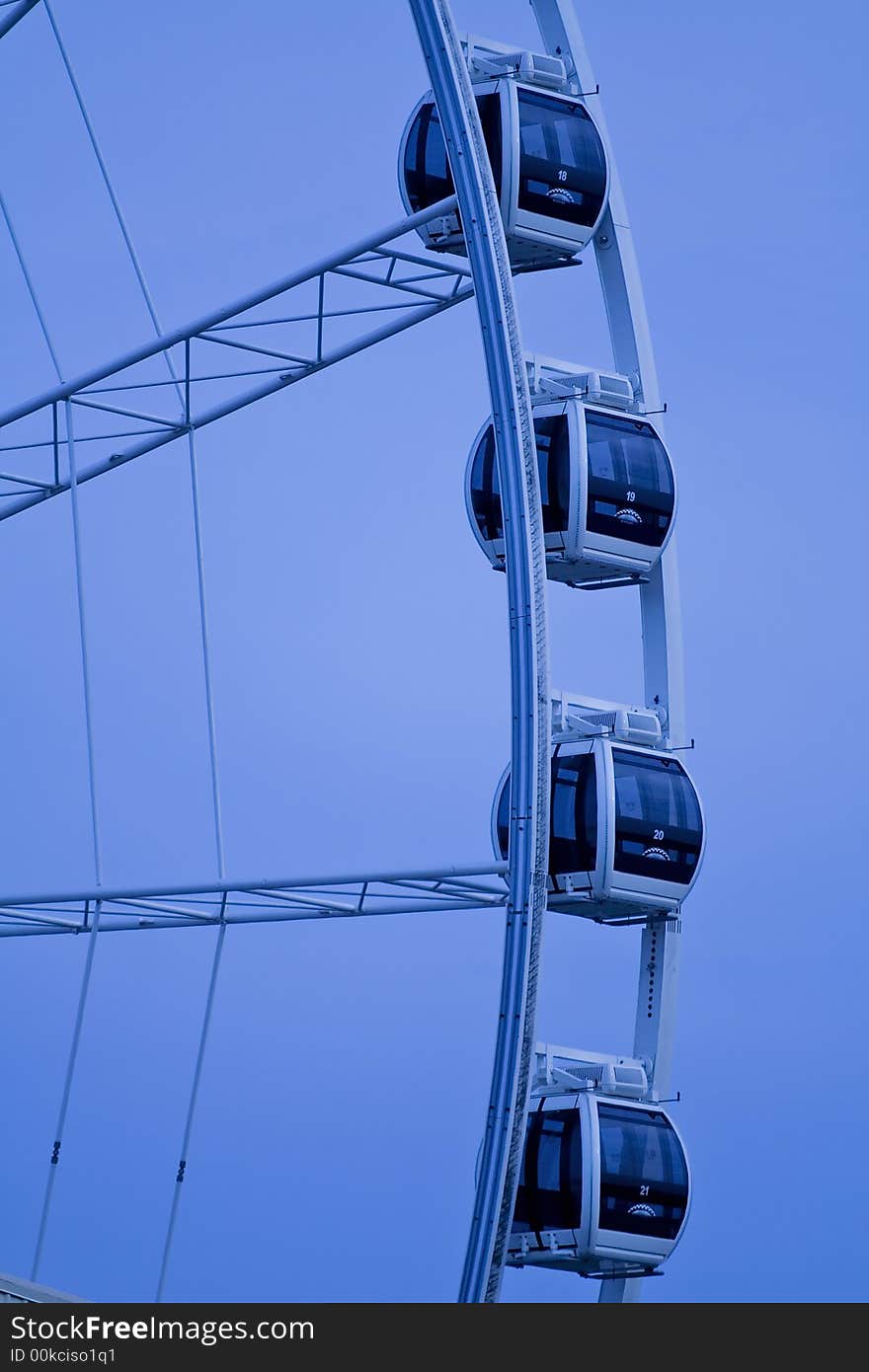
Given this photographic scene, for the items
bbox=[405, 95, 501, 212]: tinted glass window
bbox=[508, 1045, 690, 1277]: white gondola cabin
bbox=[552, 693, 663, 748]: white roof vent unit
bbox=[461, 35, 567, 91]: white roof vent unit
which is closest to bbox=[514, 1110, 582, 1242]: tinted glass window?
bbox=[508, 1045, 690, 1277]: white gondola cabin

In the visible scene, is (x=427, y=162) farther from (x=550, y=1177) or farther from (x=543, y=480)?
(x=550, y=1177)

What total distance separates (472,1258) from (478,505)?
816 cm

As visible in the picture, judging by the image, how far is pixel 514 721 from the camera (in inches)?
1011

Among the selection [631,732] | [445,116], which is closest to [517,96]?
[445,116]

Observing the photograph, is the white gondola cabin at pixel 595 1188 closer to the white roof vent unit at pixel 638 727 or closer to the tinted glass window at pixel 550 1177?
the tinted glass window at pixel 550 1177

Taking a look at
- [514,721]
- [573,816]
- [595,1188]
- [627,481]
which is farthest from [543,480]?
[595,1188]

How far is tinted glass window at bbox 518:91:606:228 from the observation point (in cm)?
2897

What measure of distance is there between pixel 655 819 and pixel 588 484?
351cm

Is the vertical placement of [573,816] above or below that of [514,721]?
below

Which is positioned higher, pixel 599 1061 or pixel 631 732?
pixel 631 732

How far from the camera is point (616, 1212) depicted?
27406 mm

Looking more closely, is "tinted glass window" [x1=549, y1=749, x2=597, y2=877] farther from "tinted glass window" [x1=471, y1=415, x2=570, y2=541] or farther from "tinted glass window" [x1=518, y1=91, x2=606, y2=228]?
"tinted glass window" [x1=518, y1=91, x2=606, y2=228]

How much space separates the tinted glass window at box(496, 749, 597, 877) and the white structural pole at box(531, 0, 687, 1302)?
1.84 metres

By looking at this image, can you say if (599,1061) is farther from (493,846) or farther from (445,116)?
(445,116)
